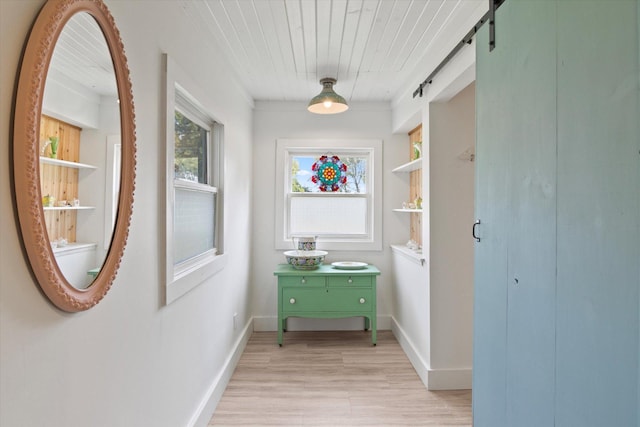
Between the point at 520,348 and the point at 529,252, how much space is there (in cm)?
35

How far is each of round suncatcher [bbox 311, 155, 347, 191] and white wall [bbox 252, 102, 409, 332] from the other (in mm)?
261

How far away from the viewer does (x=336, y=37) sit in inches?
87.2

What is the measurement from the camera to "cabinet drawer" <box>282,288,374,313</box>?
3301 mm

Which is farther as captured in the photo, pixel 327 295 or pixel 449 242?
pixel 327 295

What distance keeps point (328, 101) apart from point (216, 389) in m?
2.25

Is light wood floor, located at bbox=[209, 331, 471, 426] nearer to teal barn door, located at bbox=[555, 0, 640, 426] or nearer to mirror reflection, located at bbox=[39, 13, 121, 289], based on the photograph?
teal barn door, located at bbox=[555, 0, 640, 426]

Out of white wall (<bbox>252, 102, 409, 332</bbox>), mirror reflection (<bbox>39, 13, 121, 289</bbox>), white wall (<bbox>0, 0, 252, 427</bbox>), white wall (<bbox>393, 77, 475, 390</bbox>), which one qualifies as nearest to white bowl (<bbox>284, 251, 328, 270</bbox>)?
white wall (<bbox>252, 102, 409, 332</bbox>)

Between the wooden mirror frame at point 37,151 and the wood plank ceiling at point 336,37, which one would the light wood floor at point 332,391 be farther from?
the wood plank ceiling at point 336,37

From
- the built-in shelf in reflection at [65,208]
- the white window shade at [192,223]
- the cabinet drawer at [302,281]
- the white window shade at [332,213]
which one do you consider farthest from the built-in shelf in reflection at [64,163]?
the white window shade at [332,213]

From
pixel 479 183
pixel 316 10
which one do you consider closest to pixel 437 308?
pixel 479 183

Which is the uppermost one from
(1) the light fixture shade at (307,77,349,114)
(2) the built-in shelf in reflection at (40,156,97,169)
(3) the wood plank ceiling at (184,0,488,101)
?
(3) the wood plank ceiling at (184,0,488,101)

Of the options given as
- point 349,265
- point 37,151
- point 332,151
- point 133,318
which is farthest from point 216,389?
point 332,151

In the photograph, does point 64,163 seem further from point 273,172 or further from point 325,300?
point 273,172

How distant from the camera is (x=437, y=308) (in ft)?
8.36
